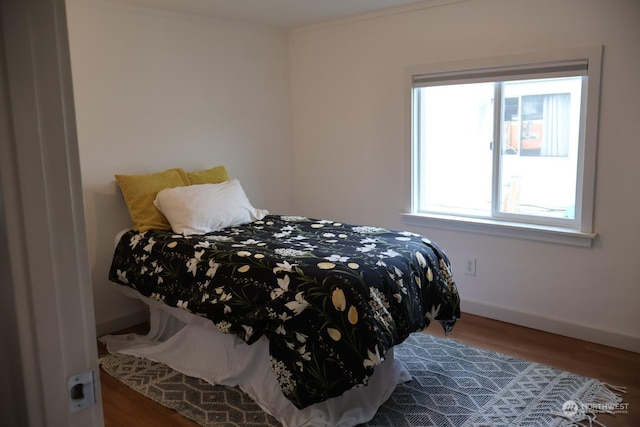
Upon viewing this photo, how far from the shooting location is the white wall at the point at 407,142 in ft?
10.1

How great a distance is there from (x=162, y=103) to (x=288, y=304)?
83.0 inches

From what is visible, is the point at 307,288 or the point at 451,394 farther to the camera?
the point at 451,394

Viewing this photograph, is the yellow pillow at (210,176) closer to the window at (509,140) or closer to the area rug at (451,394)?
the area rug at (451,394)

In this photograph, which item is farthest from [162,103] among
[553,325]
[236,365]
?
[553,325]

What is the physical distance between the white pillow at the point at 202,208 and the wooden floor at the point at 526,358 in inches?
35.8

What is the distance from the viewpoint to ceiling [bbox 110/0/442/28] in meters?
3.60

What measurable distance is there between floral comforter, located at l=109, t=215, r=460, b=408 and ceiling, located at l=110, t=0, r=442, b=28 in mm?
1549

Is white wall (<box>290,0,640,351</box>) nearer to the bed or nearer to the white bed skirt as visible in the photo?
the bed

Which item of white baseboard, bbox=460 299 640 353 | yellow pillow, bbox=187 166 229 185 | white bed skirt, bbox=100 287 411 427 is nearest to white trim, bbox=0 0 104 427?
white bed skirt, bbox=100 287 411 427

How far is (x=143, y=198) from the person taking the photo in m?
3.49

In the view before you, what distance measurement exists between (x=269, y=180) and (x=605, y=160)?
261 cm

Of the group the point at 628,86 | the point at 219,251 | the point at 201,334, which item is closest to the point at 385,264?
the point at 219,251

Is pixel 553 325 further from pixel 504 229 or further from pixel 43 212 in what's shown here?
pixel 43 212

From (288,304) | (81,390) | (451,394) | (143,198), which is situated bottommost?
(451,394)
